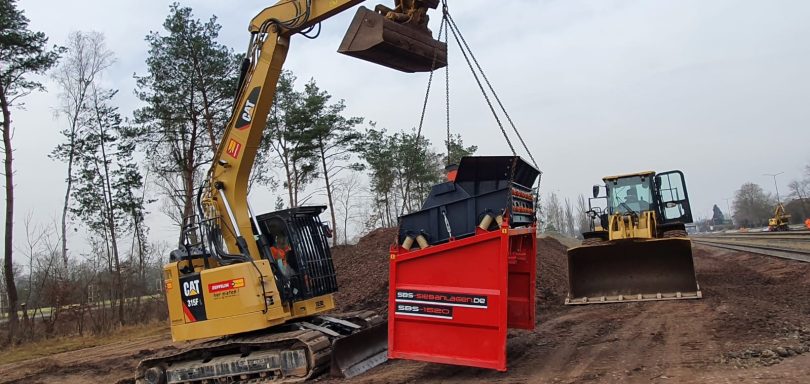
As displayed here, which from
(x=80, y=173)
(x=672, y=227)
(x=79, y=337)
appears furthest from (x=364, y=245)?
(x=80, y=173)

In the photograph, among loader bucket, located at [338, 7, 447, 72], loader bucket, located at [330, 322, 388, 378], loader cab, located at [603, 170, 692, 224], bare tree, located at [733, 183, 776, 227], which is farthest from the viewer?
bare tree, located at [733, 183, 776, 227]

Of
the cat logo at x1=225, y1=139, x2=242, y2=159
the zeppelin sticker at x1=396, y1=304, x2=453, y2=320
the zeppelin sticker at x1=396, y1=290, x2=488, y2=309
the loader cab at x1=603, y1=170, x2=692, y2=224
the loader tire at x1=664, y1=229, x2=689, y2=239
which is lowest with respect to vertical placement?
the zeppelin sticker at x1=396, y1=304, x2=453, y2=320

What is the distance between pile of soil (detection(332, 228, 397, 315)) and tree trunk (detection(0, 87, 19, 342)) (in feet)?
33.4

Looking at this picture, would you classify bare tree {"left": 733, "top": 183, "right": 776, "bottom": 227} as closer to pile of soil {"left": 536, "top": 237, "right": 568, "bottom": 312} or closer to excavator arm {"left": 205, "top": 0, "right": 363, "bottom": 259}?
pile of soil {"left": 536, "top": 237, "right": 568, "bottom": 312}

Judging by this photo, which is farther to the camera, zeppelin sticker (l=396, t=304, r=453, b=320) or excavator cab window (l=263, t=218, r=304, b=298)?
excavator cab window (l=263, t=218, r=304, b=298)

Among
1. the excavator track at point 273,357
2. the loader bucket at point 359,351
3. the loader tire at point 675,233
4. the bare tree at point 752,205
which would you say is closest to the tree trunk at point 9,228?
the excavator track at point 273,357

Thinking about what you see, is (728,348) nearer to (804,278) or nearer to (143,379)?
(143,379)

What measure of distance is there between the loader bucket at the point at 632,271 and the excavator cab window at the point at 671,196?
3305 millimetres

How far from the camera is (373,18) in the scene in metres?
6.96

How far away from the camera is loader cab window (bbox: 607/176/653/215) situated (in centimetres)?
1430

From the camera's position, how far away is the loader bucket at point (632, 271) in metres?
11.0

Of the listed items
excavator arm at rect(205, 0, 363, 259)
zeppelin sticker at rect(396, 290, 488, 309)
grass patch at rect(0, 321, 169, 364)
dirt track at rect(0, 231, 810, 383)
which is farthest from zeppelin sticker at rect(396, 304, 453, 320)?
grass patch at rect(0, 321, 169, 364)

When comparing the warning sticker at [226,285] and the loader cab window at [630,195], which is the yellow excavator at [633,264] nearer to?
the loader cab window at [630,195]

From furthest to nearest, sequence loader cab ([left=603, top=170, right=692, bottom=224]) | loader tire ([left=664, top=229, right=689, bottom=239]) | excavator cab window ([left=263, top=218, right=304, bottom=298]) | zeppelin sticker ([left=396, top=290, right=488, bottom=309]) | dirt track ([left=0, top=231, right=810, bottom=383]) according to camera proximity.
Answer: loader cab ([left=603, top=170, right=692, bottom=224]) < loader tire ([left=664, top=229, right=689, bottom=239]) < excavator cab window ([left=263, top=218, right=304, bottom=298]) < zeppelin sticker ([left=396, top=290, right=488, bottom=309]) < dirt track ([left=0, top=231, right=810, bottom=383])
